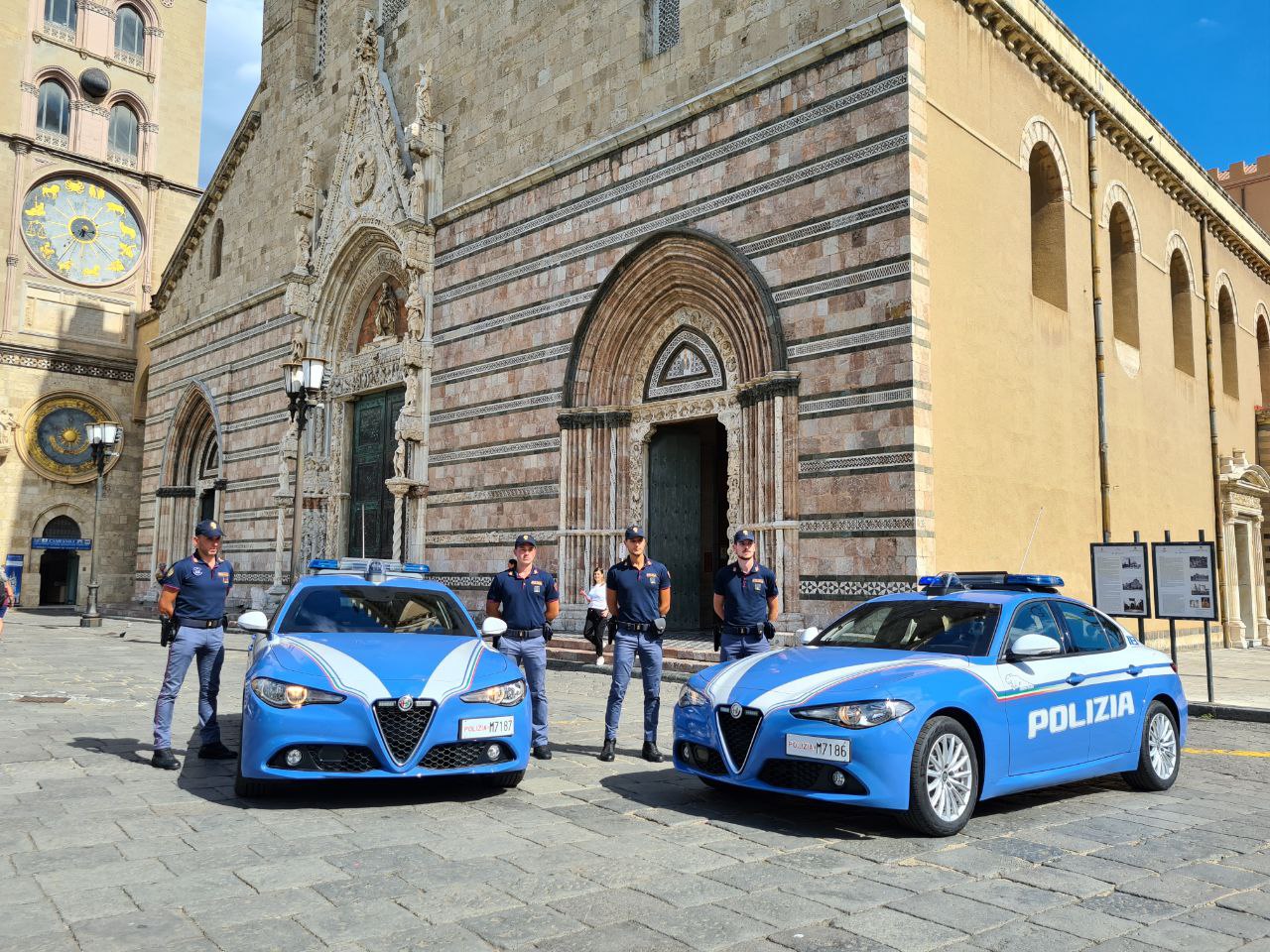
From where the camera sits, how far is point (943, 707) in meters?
5.48

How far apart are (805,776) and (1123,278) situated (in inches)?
657

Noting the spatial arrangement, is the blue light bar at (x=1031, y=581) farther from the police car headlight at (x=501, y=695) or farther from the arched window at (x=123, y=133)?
the arched window at (x=123, y=133)

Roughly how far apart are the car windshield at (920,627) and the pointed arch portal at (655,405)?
24.6 ft

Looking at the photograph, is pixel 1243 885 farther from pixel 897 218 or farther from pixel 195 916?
pixel 897 218

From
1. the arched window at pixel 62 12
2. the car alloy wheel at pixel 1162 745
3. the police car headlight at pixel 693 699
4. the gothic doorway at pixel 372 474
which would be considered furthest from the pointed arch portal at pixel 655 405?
the arched window at pixel 62 12

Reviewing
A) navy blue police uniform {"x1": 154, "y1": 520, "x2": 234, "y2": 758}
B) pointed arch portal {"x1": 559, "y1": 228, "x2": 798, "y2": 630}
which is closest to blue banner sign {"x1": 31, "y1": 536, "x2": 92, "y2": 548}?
pointed arch portal {"x1": 559, "y1": 228, "x2": 798, "y2": 630}

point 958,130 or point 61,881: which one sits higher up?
point 958,130

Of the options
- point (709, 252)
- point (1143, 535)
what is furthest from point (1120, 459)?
point (709, 252)

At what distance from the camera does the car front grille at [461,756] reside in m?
6.00

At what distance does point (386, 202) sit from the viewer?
21141mm

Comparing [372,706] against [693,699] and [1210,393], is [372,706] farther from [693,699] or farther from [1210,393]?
[1210,393]

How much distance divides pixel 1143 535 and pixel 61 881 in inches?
694

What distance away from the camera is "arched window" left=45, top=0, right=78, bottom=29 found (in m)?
35.4

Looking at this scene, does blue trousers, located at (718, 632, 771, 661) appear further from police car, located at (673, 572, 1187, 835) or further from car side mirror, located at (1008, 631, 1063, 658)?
car side mirror, located at (1008, 631, 1063, 658)
